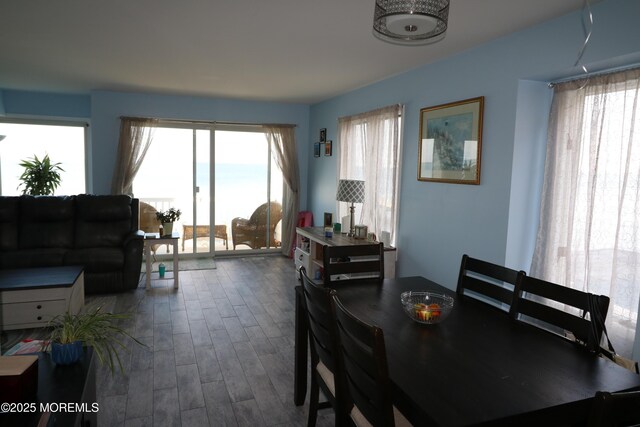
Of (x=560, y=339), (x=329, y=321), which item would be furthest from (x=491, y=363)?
(x=329, y=321)

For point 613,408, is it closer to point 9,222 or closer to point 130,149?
point 9,222

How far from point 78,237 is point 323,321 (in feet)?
13.5

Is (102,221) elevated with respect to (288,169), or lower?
lower

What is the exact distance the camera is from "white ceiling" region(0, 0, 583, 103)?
266 centimetres

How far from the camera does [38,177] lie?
19.2 ft

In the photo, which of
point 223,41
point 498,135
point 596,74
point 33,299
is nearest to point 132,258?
point 33,299

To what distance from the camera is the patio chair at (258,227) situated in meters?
6.81

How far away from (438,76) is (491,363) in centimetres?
292

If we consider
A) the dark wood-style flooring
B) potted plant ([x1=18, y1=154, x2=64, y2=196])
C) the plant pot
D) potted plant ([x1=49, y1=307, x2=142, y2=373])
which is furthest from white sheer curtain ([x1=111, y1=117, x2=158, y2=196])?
the plant pot

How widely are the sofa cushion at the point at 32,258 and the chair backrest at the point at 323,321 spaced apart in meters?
3.65

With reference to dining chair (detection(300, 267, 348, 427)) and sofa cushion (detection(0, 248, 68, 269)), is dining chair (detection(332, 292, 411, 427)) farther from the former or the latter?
sofa cushion (detection(0, 248, 68, 269))

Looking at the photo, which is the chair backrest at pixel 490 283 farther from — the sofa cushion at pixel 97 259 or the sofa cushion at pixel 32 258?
the sofa cushion at pixel 32 258

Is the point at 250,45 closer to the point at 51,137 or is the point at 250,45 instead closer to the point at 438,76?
the point at 438,76

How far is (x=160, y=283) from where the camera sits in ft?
16.7
